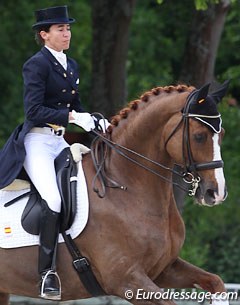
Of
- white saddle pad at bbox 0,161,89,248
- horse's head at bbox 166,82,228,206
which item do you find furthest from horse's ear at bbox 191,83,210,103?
white saddle pad at bbox 0,161,89,248

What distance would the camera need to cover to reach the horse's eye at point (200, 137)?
23.2 ft

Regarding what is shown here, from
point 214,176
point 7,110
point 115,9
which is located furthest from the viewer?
point 7,110

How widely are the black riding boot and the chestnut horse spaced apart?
11cm

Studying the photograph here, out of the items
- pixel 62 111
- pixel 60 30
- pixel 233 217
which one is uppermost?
pixel 60 30

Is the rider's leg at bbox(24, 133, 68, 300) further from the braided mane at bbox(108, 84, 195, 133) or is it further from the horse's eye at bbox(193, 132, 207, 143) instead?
the horse's eye at bbox(193, 132, 207, 143)

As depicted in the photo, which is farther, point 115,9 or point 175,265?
point 115,9

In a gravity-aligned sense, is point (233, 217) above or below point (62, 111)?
below

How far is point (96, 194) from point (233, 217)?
8.18 metres

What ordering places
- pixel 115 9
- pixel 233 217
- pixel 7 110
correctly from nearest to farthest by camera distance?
pixel 115 9 < pixel 233 217 < pixel 7 110

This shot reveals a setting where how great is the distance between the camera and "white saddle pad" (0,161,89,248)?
7406 mm

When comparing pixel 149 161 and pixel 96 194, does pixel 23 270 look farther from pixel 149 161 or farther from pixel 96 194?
pixel 149 161

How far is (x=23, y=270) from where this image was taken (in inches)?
302

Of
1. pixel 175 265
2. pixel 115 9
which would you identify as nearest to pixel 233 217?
pixel 115 9

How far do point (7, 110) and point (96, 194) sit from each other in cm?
1022
